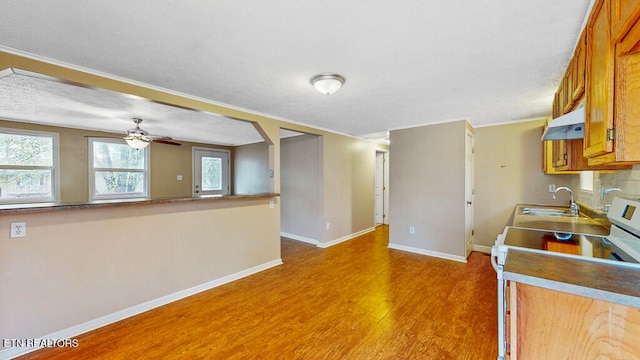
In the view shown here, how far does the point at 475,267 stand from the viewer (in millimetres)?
3555

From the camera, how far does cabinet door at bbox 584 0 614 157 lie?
3.35 feet

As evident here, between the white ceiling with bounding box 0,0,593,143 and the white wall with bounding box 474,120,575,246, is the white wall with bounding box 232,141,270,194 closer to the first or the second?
the white ceiling with bounding box 0,0,593,143

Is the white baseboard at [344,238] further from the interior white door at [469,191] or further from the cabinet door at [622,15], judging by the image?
the cabinet door at [622,15]

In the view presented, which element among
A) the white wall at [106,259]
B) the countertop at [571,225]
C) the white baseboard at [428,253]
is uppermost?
the countertop at [571,225]

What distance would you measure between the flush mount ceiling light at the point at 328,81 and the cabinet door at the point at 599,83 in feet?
5.06

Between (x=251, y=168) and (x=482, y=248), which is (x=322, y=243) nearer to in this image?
(x=482, y=248)

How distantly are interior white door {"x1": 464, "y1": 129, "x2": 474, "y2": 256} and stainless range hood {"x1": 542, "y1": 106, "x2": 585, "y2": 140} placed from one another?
2.16 metres

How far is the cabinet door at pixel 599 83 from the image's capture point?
1.02m

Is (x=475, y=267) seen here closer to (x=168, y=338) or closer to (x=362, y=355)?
(x=362, y=355)

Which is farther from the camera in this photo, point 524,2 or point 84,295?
point 84,295

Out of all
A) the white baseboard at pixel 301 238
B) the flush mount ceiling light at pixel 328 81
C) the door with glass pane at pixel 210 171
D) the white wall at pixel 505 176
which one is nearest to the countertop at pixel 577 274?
the flush mount ceiling light at pixel 328 81

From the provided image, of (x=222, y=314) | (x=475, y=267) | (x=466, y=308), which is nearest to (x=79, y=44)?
(x=222, y=314)

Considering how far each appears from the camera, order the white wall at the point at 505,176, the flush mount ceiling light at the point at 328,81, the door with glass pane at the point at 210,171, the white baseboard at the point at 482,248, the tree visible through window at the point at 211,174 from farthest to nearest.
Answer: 1. the tree visible through window at the point at 211,174
2. the door with glass pane at the point at 210,171
3. the white baseboard at the point at 482,248
4. the white wall at the point at 505,176
5. the flush mount ceiling light at the point at 328,81

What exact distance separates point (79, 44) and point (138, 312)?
2293 mm
